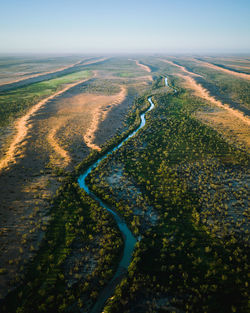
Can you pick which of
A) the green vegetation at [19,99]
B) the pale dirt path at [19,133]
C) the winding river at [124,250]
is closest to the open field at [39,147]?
the pale dirt path at [19,133]

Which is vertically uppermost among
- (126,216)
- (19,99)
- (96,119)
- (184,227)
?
(19,99)

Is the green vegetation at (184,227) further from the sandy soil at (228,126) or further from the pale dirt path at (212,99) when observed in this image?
the pale dirt path at (212,99)

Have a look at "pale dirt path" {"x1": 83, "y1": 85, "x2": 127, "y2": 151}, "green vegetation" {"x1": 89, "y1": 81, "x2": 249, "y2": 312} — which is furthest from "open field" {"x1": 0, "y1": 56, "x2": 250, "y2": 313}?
"pale dirt path" {"x1": 83, "y1": 85, "x2": 127, "y2": 151}

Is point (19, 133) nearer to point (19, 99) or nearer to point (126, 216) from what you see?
point (126, 216)

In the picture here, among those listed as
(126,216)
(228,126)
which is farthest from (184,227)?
(228,126)

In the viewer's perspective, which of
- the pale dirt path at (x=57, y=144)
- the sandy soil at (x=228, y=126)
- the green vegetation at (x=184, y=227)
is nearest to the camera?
the green vegetation at (x=184, y=227)

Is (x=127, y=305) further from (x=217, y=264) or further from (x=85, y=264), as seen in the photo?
(x=217, y=264)

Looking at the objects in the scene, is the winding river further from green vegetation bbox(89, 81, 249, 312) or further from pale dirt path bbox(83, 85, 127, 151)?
pale dirt path bbox(83, 85, 127, 151)
